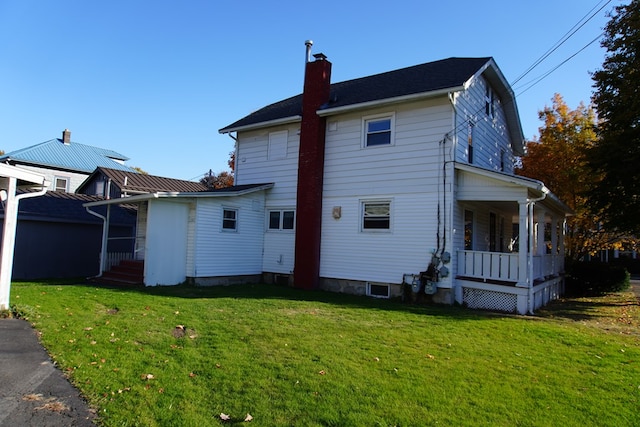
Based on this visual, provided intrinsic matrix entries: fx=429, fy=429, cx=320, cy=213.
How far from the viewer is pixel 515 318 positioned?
1028cm

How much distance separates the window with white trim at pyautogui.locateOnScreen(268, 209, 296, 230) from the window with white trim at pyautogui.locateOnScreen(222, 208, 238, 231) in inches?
57.4

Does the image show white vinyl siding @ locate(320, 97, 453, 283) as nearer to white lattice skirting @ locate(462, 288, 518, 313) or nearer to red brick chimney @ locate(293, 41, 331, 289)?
red brick chimney @ locate(293, 41, 331, 289)

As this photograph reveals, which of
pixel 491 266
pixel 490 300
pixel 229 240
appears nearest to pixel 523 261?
pixel 491 266

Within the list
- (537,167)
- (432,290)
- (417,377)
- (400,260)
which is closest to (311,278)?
(400,260)

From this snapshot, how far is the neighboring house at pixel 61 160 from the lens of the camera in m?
29.5

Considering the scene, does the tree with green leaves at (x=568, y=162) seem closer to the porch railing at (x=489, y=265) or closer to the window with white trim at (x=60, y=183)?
the porch railing at (x=489, y=265)

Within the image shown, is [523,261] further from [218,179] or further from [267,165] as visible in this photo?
[218,179]

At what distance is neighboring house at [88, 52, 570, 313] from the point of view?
39.8ft

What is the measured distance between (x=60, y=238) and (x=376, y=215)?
44.4 ft

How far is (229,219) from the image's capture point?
1527 centimetres

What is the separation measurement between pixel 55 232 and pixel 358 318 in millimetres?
14763

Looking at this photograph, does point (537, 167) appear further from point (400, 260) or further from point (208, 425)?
point (208, 425)

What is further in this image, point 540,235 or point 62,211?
point 62,211

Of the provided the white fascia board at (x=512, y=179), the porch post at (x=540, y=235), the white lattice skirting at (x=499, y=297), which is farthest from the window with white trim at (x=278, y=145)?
the porch post at (x=540, y=235)
